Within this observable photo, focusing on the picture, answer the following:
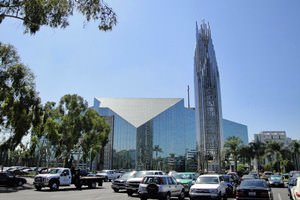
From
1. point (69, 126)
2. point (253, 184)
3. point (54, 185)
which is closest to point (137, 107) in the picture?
point (69, 126)

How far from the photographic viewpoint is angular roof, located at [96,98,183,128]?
118 meters

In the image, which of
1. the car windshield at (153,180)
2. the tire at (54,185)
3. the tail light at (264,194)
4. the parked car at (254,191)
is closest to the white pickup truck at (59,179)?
the tire at (54,185)

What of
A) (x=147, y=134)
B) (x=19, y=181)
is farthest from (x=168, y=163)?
(x=19, y=181)

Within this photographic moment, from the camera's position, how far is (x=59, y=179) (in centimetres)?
2959

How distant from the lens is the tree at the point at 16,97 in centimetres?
3100

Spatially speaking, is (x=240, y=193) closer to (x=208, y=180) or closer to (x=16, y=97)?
(x=208, y=180)

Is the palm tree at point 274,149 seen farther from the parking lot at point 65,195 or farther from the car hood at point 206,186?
the car hood at point 206,186

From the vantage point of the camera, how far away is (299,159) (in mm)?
118500

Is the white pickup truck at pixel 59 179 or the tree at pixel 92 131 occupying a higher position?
the tree at pixel 92 131

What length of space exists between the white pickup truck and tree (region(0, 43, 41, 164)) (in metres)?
8.27

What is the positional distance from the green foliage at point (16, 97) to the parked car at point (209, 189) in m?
21.6

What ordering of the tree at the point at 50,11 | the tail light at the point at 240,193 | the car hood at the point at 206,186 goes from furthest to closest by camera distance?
the car hood at the point at 206,186, the tail light at the point at 240,193, the tree at the point at 50,11

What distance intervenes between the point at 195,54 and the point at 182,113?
24.2 m

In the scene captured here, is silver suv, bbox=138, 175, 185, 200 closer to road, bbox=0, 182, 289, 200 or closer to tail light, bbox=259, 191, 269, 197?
road, bbox=0, 182, 289, 200
